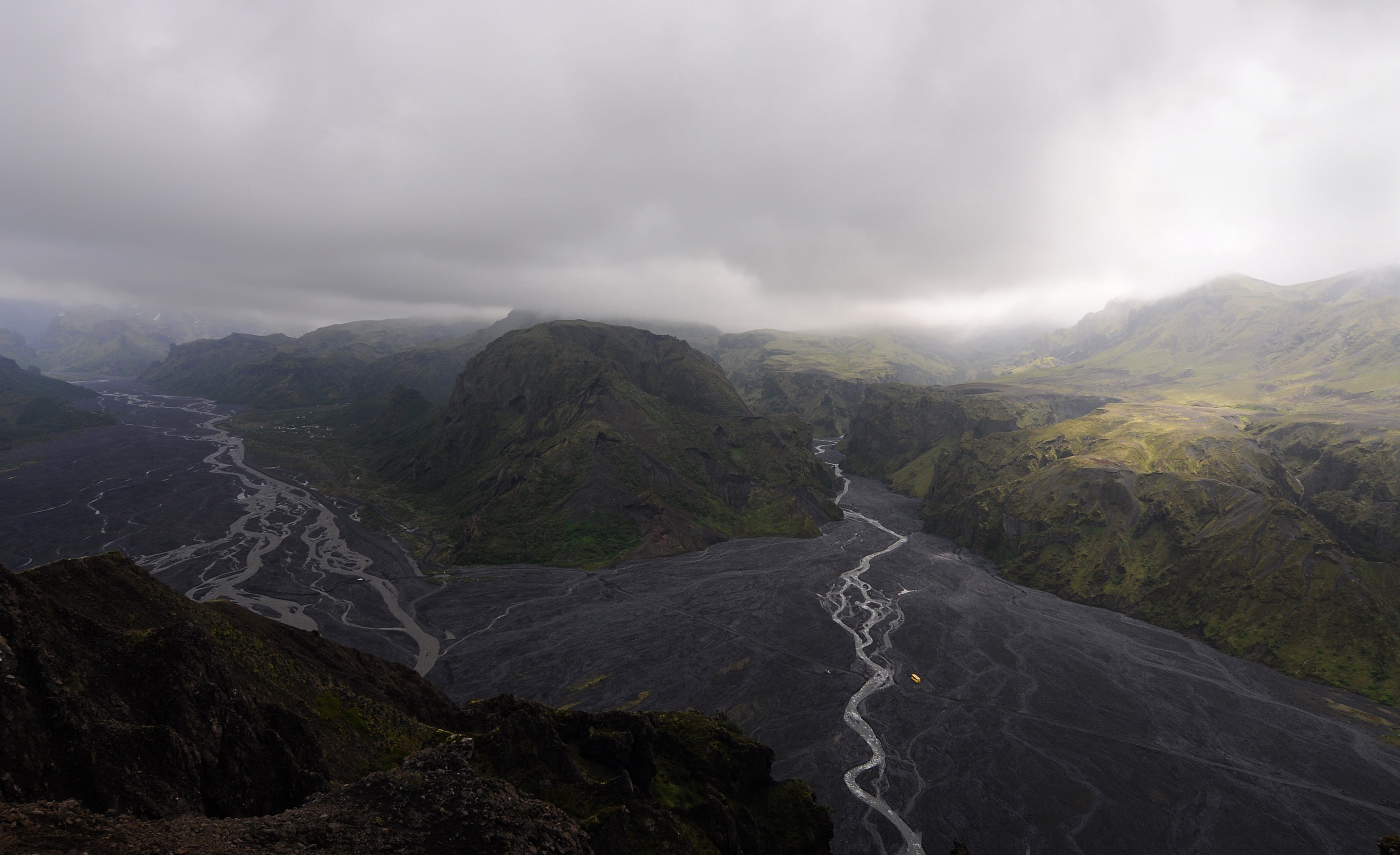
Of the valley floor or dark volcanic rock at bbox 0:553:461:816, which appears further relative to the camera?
the valley floor

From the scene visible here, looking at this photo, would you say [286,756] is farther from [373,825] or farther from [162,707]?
[373,825]

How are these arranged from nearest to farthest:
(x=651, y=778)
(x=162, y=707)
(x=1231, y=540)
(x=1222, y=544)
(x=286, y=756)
A: (x=162, y=707) < (x=286, y=756) < (x=651, y=778) < (x=1231, y=540) < (x=1222, y=544)

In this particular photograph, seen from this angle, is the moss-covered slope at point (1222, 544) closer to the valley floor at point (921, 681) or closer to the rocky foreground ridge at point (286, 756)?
the valley floor at point (921, 681)

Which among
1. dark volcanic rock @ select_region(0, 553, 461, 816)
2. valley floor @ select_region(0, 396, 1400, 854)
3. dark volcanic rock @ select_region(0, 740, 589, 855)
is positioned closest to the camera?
dark volcanic rock @ select_region(0, 740, 589, 855)

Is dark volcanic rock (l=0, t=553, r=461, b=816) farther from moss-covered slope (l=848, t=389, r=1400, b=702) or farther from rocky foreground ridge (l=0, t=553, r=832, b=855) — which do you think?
moss-covered slope (l=848, t=389, r=1400, b=702)

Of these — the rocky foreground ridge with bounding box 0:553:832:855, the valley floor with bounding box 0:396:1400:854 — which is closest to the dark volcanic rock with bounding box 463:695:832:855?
the rocky foreground ridge with bounding box 0:553:832:855

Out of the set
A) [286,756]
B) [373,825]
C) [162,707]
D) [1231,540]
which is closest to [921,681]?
[1231,540]
